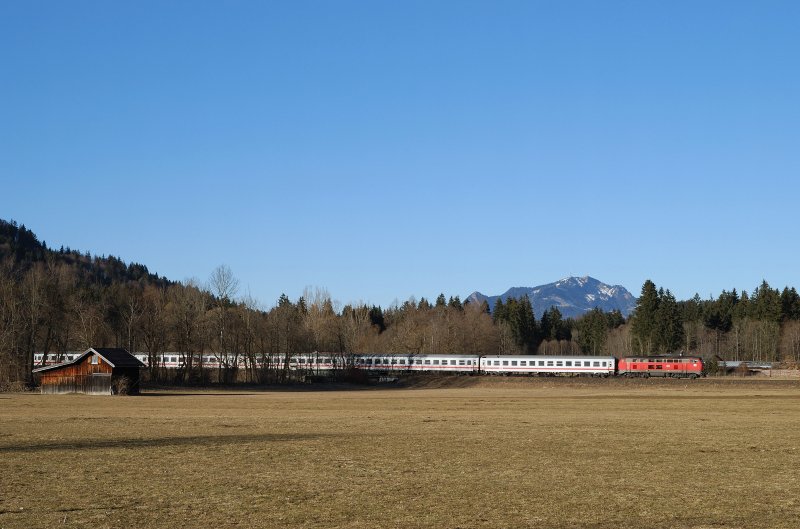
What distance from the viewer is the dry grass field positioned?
53.7ft

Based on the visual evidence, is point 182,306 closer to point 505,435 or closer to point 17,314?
point 17,314

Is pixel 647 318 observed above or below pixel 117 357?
above

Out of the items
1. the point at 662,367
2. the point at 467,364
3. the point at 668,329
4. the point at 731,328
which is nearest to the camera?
the point at 662,367

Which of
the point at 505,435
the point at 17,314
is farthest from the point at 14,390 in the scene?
the point at 505,435

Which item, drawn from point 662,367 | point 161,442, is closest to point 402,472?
point 161,442

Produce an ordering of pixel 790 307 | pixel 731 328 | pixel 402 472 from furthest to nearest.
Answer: pixel 731 328
pixel 790 307
pixel 402 472

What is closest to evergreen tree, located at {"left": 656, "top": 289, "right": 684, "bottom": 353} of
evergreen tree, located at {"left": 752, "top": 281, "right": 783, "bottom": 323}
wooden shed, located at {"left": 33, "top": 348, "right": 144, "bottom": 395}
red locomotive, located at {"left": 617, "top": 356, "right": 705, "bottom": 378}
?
evergreen tree, located at {"left": 752, "top": 281, "right": 783, "bottom": 323}

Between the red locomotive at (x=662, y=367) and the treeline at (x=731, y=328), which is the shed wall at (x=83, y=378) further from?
the treeline at (x=731, y=328)

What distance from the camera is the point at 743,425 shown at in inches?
1494

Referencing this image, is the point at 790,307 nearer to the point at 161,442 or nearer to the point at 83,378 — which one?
the point at 83,378

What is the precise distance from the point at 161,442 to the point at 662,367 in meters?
93.9

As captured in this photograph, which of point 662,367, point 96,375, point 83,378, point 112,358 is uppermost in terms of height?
point 112,358

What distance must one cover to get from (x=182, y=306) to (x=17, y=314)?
73.5 feet

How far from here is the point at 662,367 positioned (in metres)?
114
